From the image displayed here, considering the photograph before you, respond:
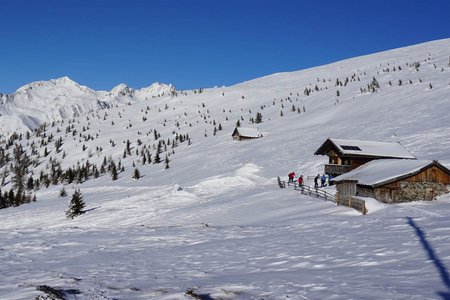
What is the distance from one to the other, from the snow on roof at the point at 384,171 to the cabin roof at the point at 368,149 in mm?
5541

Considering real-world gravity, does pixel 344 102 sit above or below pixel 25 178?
above

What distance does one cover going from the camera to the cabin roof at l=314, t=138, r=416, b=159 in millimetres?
41031

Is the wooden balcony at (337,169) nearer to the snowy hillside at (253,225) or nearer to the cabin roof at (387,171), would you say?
the snowy hillside at (253,225)

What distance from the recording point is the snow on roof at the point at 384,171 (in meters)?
29.6

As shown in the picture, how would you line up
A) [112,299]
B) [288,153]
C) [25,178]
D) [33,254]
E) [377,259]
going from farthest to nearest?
[25,178]
[288,153]
[33,254]
[377,259]
[112,299]

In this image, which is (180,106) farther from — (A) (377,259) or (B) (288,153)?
(A) (377,259)

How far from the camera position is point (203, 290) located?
9.97 m

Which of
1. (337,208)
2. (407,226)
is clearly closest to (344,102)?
(337,208)

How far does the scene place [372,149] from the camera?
4225 cm

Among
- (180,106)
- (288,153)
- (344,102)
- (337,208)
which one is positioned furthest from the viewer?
(180,106)

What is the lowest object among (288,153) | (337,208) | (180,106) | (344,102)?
(337,208)

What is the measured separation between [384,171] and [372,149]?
11.0m

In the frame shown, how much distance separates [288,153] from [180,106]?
338 feet

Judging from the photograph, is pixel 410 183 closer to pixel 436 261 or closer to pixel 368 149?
pixel 368 149
